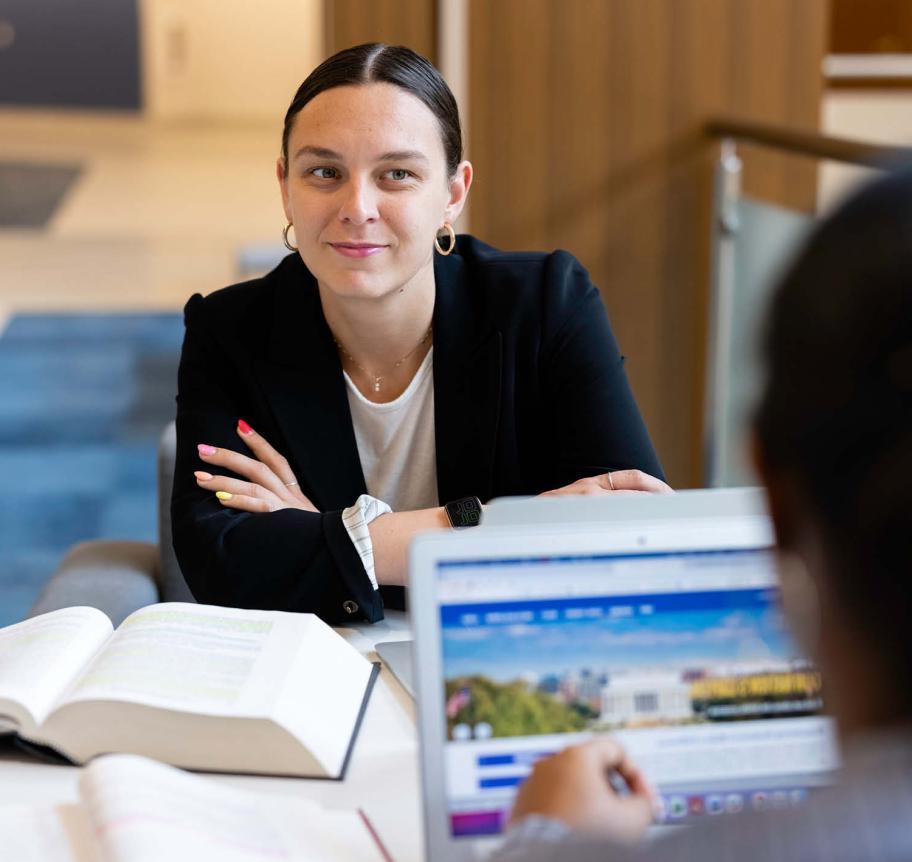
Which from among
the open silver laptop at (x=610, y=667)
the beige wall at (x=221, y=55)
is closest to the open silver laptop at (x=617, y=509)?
the open silver laptop at (x=610, y=667)

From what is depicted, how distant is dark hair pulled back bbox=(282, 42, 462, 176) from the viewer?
1.84 meters

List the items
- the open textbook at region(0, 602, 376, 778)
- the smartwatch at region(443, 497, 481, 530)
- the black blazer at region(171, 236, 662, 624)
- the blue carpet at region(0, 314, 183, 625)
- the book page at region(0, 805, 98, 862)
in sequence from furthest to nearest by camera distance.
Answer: the blue carpet at region(0, 314, 183, 625) → the black blazer at region(171, 236, 662, 624) → the smartwatch at region(443, 497, 481, 530) → the open textbook at region(0, 602, 376, 778) → the book page at region(0, 805, 98, 862)

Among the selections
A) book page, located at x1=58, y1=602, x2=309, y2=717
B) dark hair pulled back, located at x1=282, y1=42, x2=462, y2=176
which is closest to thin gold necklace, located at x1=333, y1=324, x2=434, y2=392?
dark hair pulled back, located at x1=282, y1=42, x2=462, y2=176

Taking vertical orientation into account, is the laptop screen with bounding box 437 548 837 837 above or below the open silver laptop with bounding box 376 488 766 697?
below

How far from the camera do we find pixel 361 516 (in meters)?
1.69

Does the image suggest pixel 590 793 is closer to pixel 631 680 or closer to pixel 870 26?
pixel 631 680

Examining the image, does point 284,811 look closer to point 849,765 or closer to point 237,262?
point 849,765

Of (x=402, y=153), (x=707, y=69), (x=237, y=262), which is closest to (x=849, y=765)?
(x=402, y=153)

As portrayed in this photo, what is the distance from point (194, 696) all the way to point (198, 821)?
17 cm

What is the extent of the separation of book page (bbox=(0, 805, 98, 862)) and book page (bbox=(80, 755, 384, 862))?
30mm

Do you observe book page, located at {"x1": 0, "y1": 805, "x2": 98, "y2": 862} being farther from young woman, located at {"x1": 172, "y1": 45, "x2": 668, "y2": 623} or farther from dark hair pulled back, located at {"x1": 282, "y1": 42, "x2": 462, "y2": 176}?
dark hair pulled back, located at {"x1": 282, "y1": 42, "x2": 462, "y2": 176}

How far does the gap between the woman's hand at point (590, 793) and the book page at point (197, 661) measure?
0.31 metres

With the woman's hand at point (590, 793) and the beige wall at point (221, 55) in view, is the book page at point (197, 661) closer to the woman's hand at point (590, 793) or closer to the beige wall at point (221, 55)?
A: the woman's hand at point (590, 793)

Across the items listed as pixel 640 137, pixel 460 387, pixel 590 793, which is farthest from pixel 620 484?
pixel 640 137
